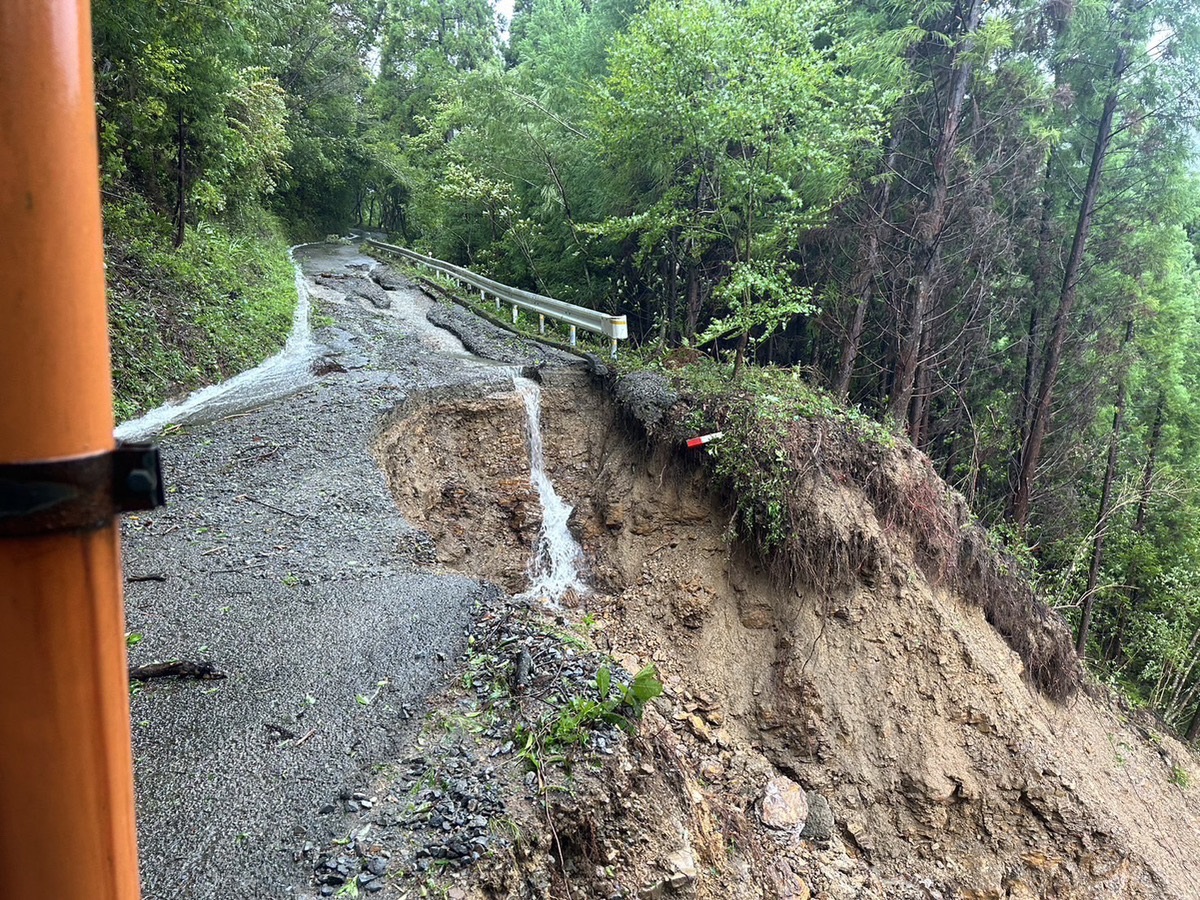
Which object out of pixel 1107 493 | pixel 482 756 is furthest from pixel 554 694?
pixel 1107 493

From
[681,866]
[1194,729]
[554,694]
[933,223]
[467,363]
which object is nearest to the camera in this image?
→ [681,866]

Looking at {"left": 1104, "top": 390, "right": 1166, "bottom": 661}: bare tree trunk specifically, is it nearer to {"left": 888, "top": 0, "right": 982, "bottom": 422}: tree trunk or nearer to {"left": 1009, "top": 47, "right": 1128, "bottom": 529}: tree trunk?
{"left": 1009, "top": 47, "right": 1128, "bottom": 529}: tree trunk

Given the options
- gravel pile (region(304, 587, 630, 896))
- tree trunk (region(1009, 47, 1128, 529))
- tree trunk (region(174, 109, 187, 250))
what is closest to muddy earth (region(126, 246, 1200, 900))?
gravel pile (region(304, 587, 630, 896))

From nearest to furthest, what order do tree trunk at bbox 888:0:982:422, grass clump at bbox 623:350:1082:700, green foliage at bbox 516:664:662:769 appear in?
green foliage at bbox 516:664:662:769 < grass clump at bbox 623:350:1082:700 < tree trunk at bbox 888:0:982:422

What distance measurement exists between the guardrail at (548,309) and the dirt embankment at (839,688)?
2355 mm

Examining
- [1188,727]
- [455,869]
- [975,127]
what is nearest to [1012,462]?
[975,127]

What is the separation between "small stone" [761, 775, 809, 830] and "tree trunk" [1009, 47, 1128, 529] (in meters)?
8.89

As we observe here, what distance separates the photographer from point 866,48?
1145 centimetres

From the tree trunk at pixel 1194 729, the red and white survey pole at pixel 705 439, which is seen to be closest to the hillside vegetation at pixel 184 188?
the red and white survey pole at pixel 705 439

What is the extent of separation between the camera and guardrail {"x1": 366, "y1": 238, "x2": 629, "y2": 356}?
11727 mm

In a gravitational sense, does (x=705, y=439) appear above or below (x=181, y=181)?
below

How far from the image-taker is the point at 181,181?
1296cm

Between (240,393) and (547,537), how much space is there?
555 cm

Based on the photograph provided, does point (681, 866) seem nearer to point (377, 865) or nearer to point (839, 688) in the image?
point (377, 865)
